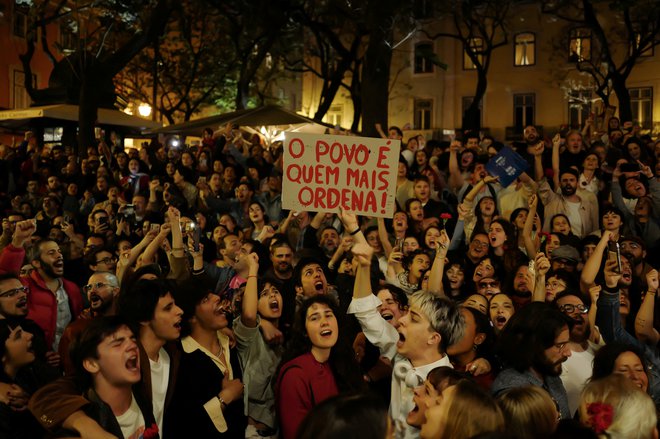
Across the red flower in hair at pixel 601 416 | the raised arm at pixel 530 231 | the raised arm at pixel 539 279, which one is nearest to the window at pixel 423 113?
the raised arm at pixel 530 231

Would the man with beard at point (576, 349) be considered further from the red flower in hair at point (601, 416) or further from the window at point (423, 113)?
the window at point (423, 113)

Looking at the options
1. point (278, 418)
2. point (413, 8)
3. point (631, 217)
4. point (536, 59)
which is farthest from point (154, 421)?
point (536, 59)

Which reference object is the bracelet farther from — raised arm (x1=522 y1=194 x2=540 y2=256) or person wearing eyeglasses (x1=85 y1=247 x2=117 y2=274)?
person wearing eyeglasses (x1=85 y1=247 x2=117 y2=274)

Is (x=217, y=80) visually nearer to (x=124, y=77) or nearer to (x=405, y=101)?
(x=124, y=77)

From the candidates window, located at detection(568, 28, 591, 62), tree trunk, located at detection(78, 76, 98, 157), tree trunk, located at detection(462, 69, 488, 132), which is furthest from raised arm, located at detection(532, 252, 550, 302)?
window, located at detection(568, 28, 591, 62)

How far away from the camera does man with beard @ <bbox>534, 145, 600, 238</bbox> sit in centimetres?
914

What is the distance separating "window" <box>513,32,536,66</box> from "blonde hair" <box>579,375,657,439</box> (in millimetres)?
39512

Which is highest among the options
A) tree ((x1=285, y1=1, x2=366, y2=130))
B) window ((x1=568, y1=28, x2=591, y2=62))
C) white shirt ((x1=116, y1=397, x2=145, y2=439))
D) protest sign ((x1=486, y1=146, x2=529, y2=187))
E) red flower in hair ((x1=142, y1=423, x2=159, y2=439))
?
window ((x1=568, y1=28, x2=591, y2=62))

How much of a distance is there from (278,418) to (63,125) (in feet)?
58.4

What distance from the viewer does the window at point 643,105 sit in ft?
127

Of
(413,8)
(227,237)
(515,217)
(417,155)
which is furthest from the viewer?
(413,8)

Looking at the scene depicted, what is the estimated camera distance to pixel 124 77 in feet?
126

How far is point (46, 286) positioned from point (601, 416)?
467cm

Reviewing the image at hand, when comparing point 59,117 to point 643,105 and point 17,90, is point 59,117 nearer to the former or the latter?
point 17,90
